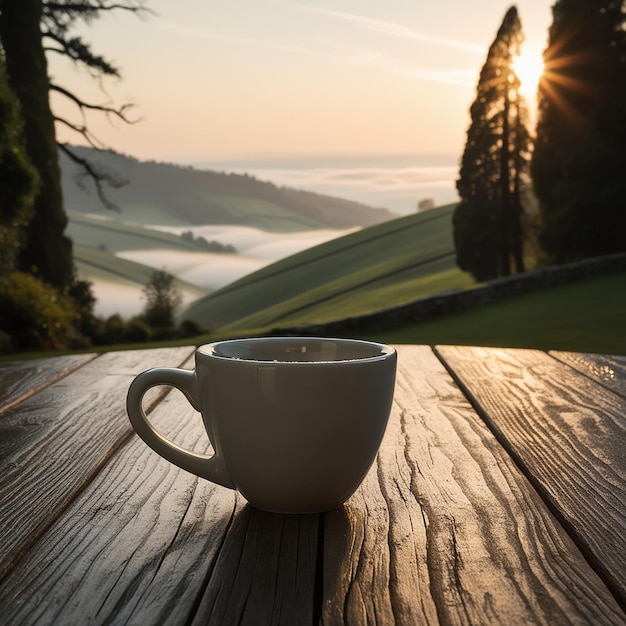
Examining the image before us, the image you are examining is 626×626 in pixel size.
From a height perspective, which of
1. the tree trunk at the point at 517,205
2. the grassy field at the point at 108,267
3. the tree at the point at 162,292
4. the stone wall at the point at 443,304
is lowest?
the grassy field at the point at 108,267

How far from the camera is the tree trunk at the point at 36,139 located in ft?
46.7

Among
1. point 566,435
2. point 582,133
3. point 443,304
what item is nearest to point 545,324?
point 443,304

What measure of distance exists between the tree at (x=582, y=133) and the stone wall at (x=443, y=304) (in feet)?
11.2

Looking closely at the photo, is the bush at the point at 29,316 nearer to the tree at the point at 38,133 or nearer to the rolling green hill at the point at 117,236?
the tree at the point at 38,133

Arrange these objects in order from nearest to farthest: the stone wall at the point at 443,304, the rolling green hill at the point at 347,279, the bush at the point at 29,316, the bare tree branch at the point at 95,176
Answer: the bush at the point at 29,316, the stone wall at the point at 443,304, the bare tree branch at the point at 95,176, the rolling green hill at the point at 347,279

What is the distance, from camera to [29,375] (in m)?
1.84

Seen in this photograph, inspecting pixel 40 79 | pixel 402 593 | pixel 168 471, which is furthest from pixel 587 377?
pixel 40 79

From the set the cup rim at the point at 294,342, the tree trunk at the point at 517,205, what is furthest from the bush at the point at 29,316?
the tree trunk at the point at 517,205

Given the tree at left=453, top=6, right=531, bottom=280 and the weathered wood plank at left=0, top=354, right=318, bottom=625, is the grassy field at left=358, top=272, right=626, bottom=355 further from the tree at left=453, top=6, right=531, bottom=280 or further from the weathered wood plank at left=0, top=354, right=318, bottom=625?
the weathered wood plank at left=0, top=354, right=318, bottom=625

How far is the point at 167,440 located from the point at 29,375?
1075 mm

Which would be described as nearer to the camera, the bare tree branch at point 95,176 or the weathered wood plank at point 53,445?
the weathered wood plank at point 53,445

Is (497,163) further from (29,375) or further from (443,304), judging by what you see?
(29,375)

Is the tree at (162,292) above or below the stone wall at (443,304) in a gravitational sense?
below

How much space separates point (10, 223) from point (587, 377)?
1085cm
